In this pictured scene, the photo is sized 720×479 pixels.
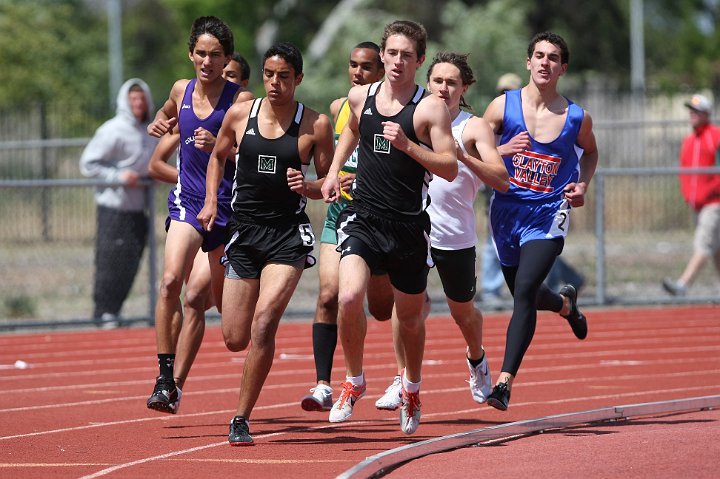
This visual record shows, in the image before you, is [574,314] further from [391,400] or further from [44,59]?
[44,59]

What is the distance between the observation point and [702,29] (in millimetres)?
59812

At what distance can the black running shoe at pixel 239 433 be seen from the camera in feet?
27.5

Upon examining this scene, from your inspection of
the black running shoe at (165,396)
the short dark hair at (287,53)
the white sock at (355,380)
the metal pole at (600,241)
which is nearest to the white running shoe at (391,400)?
the white sock at (355,380)

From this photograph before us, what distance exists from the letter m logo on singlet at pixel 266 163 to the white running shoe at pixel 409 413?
5.00 ft

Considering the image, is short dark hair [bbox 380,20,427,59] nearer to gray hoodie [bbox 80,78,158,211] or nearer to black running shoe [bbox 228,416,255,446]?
black running shoe [bbox 228,416,255,446]

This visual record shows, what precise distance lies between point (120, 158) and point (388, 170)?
8.26 metres

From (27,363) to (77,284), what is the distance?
4.58 meters

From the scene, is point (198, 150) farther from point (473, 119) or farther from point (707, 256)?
point (707, 256)

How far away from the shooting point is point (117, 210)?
16172mm

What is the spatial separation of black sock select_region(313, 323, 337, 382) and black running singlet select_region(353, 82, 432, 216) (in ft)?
4.23

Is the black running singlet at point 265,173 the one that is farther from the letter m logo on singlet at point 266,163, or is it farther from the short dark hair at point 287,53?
the short dark hair at point 287,53

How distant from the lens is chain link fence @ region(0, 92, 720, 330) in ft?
56.9

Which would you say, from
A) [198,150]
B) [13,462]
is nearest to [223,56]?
[198,150]

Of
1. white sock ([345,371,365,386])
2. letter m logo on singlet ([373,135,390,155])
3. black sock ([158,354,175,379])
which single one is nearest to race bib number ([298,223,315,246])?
letter m logo on singlet ([373,135,390,155])
